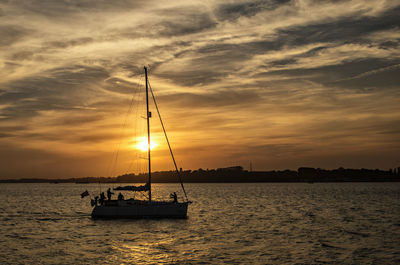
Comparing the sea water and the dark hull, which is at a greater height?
the dark hull

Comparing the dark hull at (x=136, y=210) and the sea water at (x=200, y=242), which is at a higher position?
the dark hull at (x=136, y=210)

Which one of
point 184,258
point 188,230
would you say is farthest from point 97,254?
point 188,230

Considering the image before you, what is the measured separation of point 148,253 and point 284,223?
26012mm

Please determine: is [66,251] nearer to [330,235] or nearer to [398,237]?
[330,235]

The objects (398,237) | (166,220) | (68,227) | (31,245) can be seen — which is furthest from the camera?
(166,220)

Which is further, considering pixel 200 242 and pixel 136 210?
pixel 136 210

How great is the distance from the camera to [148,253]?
31484 mm

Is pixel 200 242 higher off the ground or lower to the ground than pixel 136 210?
lower

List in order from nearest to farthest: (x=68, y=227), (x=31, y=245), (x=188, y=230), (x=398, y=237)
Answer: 1. (x=31, y=245)
2. (x=398, y=237)
3. (x=188, y=230)
4. (x=68, y=227)

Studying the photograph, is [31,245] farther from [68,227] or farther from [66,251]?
[68,227]

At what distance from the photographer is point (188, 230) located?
4469 cm

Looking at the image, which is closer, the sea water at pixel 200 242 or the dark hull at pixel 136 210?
the sea water at pixel 200 242

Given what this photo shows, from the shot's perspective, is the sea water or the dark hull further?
the dark hull

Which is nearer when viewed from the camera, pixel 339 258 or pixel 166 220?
pixel 339 258
